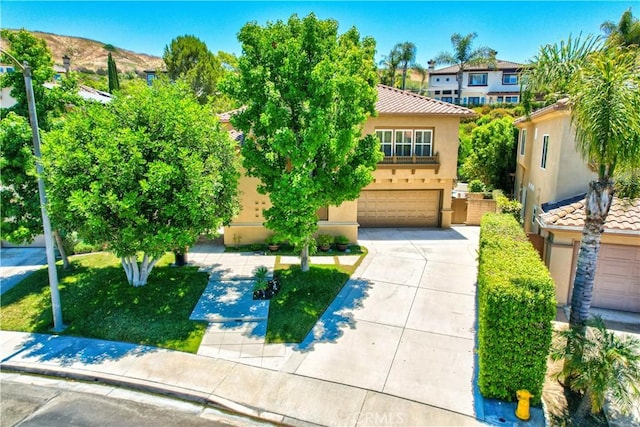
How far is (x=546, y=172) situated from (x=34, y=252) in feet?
71.9

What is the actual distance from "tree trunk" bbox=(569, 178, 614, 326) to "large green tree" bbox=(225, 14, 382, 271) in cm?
620

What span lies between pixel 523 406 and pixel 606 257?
22.8ft

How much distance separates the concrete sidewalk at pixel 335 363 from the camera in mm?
7754

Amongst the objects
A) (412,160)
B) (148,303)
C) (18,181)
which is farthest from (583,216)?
(18,181)

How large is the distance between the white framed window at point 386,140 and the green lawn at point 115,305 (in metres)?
10.8

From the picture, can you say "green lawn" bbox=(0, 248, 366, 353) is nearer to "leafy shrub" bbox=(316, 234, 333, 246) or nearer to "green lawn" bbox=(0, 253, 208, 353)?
"green lawn" bbox=(0, 253, 208, 353)

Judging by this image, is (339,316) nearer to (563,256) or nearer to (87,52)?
(563,256)

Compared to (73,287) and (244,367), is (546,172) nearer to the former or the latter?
(244,367)

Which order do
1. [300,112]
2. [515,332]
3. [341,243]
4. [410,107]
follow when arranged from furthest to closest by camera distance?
[410,107]
[341,243]
[300,112]
[515,332]

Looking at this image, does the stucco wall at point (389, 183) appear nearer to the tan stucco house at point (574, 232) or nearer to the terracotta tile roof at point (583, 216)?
the tan stucco house at point (574, 232)

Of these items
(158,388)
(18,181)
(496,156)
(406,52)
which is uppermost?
(406,52)

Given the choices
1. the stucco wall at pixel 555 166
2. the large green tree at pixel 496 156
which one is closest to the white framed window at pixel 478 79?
the large green tree at pixel 496 156

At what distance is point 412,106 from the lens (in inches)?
773

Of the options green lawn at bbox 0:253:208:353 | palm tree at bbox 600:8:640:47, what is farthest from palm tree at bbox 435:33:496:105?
green lawn at bbox 0:253:208:353
